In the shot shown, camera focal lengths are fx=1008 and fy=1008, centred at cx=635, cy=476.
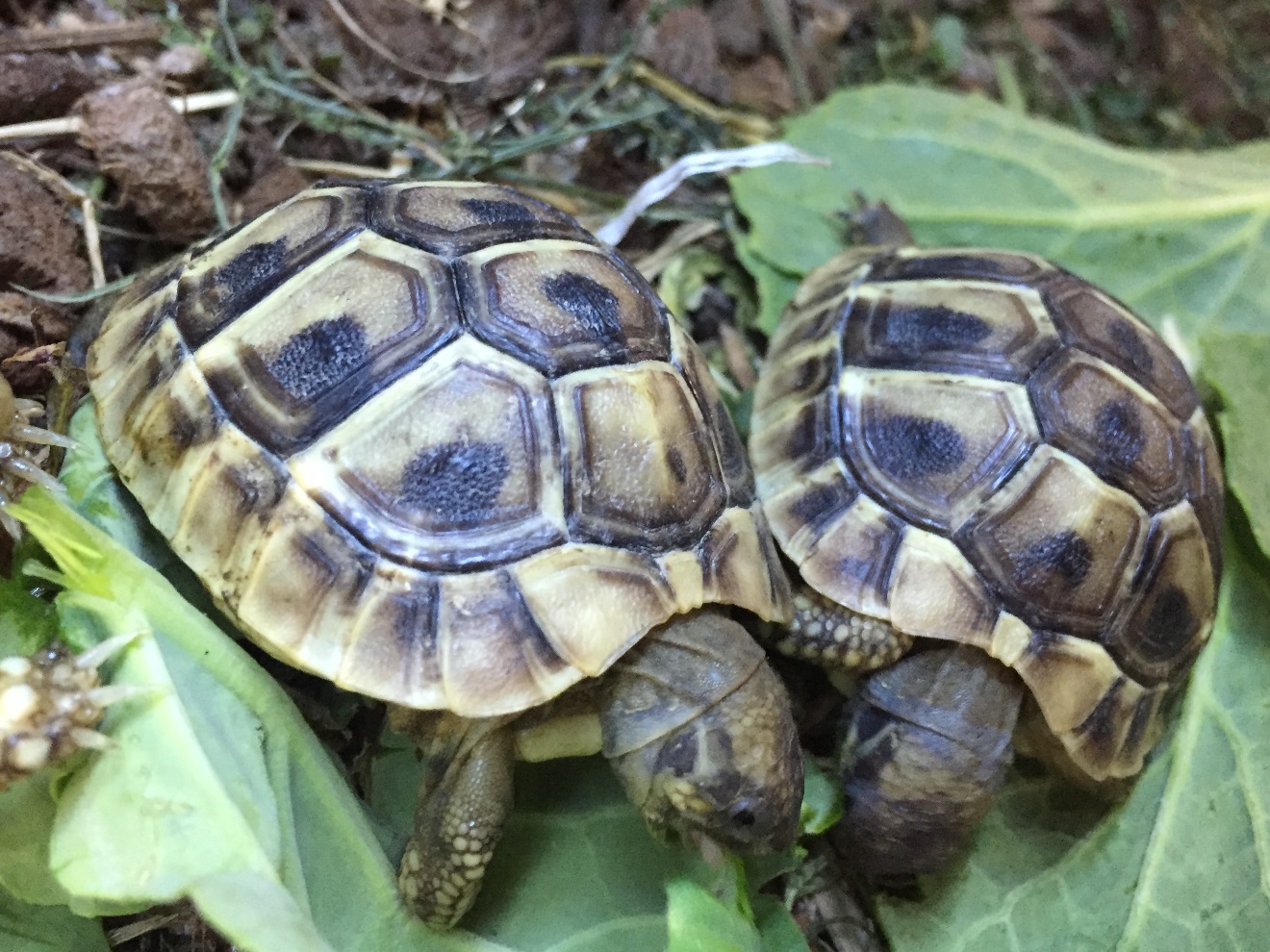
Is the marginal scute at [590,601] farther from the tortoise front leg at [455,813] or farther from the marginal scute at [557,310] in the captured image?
the marginal scute at [557,310]

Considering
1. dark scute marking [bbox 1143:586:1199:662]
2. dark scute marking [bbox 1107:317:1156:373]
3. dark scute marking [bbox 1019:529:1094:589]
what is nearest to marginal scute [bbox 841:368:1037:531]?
dark scute marking [bbox 1019:529:1094:589]

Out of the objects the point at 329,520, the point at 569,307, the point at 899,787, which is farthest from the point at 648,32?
the point at 899,787

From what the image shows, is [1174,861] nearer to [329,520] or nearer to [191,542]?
[329,520]

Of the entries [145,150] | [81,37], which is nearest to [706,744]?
[145,150]

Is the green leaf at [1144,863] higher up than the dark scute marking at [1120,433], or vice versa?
the dark scute marking at [1120,433]

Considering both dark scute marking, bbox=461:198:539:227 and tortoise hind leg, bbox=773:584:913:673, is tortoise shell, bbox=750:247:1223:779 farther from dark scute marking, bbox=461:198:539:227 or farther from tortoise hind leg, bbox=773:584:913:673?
dark scute marking, bbox=461:198:539:227

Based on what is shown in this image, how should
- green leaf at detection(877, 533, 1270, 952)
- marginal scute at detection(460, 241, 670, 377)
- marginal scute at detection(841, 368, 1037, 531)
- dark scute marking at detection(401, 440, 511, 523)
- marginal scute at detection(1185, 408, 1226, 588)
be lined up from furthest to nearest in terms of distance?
marginal scute at detection(1185, 408, 1226, 588), green leaf at detection(877, 533, 1270, 952), marginal scute at detection(841, 368, 1037, 531), marginal scute at detection(460, 241, 670, 377), dark scute marking at detection(401, 440, 511, 523)

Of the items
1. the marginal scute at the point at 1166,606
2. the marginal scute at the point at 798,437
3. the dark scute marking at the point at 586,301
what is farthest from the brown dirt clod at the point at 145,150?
the marginal scute at the point at 1166,606
